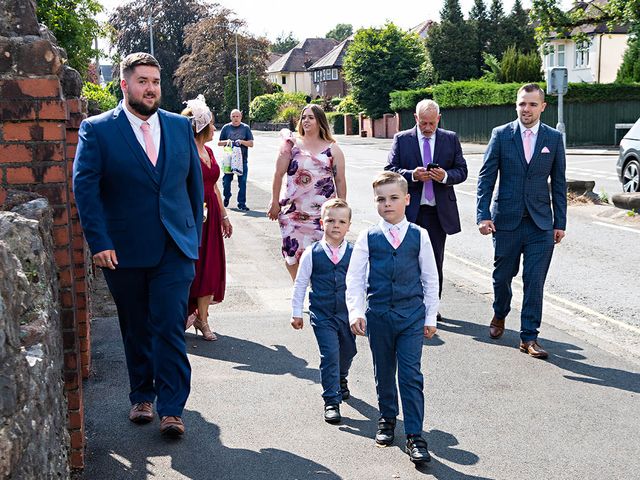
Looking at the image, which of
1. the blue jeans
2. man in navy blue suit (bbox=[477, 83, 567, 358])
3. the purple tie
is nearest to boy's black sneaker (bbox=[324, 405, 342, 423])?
man in navy blue suit (bbox=[477, 83, 567, 358])

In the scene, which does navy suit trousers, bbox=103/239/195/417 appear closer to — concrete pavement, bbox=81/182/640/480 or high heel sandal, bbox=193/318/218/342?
concrete pavement, bbox=81/182/640/480

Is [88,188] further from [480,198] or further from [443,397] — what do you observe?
[480,198]

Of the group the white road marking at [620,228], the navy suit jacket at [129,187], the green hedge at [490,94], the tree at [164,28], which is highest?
the tree at [164,28]

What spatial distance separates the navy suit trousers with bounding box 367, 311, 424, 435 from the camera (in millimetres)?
4797

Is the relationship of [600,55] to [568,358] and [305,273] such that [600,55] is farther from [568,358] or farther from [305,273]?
[305,273]

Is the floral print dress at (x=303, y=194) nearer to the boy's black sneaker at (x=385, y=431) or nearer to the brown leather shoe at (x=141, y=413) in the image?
the brown leather shoe at (x=141, y=413)

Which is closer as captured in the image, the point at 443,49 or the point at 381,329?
the point at 381,329

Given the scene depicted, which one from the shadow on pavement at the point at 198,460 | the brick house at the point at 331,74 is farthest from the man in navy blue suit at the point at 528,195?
the brick house at the point at 331,74

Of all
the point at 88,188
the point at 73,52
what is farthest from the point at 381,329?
the point at 73,52

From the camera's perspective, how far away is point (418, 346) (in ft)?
16.1

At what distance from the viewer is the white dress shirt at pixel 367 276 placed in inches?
193

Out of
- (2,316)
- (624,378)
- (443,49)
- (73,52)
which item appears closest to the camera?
(2,316)

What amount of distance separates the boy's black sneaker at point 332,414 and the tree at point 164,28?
84059 millimetres

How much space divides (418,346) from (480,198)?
266cm
